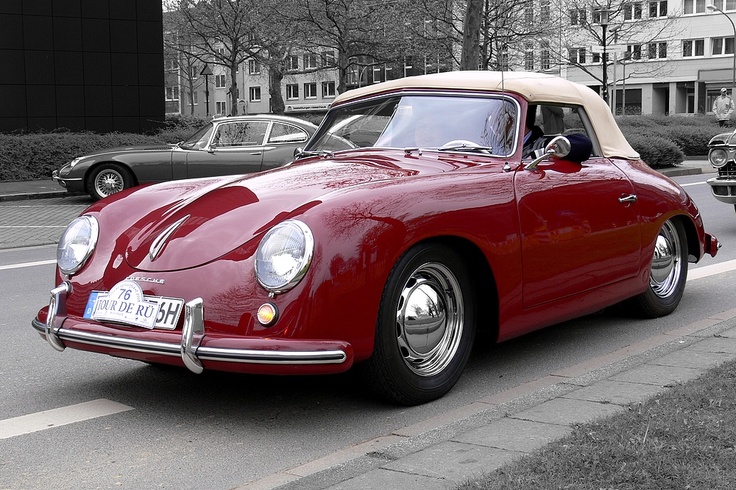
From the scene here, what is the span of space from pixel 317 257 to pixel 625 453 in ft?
4.72

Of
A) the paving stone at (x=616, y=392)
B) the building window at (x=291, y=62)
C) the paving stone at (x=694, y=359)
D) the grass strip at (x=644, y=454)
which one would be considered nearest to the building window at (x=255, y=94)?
the building window at (x=291, y=62)

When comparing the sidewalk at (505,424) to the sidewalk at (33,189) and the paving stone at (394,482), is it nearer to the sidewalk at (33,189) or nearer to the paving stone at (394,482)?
the paving stone at (394,482)

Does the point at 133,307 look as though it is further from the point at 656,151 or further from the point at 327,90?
the point at 327,90

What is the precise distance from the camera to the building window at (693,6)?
75.5 metres

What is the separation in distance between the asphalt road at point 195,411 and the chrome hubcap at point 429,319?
0.74ft

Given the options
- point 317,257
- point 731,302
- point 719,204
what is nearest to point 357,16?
point 719,204

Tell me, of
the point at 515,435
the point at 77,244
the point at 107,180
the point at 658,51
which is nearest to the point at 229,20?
the point at 107,180

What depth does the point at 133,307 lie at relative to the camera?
4352 millimetres

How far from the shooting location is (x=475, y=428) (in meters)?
4.04

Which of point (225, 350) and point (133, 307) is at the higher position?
point (133, 307)

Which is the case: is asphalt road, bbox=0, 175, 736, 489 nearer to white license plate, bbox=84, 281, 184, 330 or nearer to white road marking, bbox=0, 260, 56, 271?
white license plate, bbox=84, 281, 184, 330

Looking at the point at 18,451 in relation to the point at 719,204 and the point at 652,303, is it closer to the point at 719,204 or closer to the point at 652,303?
the point at 652,303

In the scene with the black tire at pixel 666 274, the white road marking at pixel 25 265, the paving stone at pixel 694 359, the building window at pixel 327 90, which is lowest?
the paving stone at pixel 694 359

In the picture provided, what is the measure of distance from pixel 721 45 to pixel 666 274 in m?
74.0
